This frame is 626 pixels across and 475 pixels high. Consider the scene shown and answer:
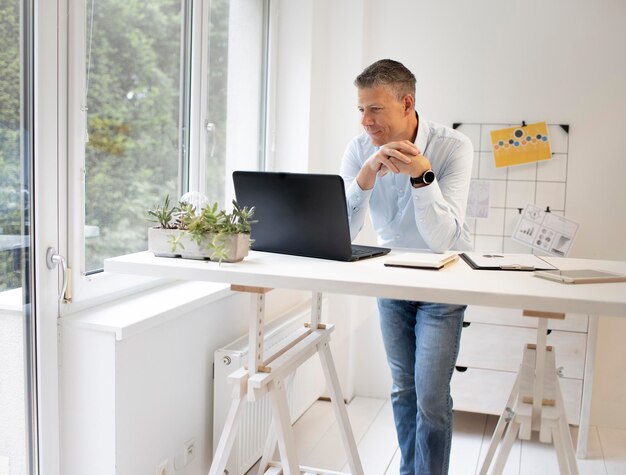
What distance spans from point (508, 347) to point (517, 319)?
131 mm

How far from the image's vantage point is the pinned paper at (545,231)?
10.5ft

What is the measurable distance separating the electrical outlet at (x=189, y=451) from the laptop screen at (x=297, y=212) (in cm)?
82

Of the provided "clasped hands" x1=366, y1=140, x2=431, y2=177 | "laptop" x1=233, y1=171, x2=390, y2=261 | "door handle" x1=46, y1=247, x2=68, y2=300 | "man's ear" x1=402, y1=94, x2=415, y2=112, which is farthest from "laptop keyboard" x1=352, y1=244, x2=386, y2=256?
"door handle" x1=46, y1=247, x2=68, y2=300

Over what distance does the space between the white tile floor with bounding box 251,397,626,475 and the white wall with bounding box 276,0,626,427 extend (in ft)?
1.12

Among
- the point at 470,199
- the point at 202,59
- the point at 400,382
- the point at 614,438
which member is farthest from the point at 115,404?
the point at 614,438

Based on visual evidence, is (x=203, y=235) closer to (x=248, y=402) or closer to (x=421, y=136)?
(x=421, y=136)

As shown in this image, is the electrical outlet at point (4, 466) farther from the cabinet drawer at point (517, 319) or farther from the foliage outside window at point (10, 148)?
the cabinet drawer at point (517, 319)

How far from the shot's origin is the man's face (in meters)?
2.00

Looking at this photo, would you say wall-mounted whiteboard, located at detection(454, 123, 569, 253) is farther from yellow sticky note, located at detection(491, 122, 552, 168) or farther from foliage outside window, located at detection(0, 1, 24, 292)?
foliage outside window, located at detection(0, 1, 24, 292)

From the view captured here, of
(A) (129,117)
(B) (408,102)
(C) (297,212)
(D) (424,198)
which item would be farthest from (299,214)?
(A) (129,117)

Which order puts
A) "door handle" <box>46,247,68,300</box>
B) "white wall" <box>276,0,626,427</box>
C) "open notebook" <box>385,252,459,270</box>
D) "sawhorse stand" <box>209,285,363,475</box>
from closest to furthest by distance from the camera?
"open notebook" <box>385,252,459,270</box> < "sawhorse stand" <box>209,285,363,475</box> < "door handle" <box>46,247,68,300</box> < "white wall" <box>276,0,626,427</box>

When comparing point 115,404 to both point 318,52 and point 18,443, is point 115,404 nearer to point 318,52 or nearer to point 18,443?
point 18,443

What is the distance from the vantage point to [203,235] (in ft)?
5.40

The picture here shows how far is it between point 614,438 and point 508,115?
154 centimetres
